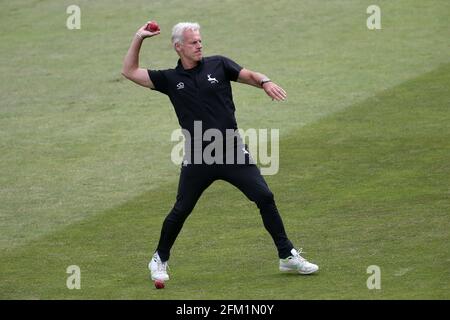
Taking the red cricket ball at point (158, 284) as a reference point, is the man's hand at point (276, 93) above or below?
above

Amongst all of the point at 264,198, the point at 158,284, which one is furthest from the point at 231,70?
the point at 158,284

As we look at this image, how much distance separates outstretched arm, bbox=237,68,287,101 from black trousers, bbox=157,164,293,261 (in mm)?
713

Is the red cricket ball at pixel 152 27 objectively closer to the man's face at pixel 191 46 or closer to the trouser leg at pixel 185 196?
the man's face at pixel 191 46

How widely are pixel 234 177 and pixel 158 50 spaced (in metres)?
10.4

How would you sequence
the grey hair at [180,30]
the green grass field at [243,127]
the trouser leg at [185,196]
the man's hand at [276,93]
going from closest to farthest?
the man's hand at [276,93]
the grey hair at [180,30]
the trouser leg at [185,196]
the green grass field at [243,127]

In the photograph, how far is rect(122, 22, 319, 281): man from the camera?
10125 mm

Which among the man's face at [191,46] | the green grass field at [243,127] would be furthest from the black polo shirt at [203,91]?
the green grass field at [243,127]

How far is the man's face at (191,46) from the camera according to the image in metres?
10.1

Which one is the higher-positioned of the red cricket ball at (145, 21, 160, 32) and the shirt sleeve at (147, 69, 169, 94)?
the red cricket ball at (145, 21, 160, 32)

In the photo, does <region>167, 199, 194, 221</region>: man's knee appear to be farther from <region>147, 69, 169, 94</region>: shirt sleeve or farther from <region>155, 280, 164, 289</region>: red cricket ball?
<region>147, 69, 169, 94</region>: shirt sleeve

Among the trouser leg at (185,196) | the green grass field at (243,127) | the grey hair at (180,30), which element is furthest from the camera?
the green grass field at (243,127)

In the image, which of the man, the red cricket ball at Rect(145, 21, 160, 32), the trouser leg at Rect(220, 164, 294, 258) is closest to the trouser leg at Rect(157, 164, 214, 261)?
the man

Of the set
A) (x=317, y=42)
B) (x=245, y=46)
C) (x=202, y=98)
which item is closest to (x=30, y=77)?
(x=245, y=46)
